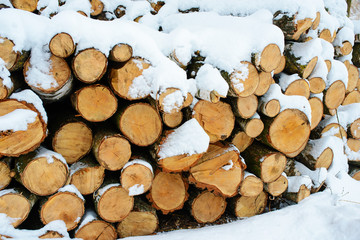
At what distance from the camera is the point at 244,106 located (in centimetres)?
230

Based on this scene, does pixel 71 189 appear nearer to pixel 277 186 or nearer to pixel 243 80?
pixel 243 80

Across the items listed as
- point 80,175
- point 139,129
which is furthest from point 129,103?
point 80,175

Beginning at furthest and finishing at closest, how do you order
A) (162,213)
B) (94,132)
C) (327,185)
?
(327,185) → (162,213) → (94,132)

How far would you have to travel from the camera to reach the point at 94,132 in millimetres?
2146

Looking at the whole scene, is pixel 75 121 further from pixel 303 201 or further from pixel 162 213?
pixel 303 201

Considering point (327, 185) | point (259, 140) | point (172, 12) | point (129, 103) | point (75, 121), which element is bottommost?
point (327, 185)

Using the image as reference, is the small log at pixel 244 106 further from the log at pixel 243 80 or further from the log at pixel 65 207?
the log at pixel 65 207

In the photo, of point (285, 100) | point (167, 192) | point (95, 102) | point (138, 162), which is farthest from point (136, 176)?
point (285, 100)

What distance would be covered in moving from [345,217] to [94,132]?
6.58 feet

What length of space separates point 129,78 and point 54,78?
0.51 m

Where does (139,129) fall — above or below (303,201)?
above

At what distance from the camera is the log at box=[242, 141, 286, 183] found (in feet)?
8.03

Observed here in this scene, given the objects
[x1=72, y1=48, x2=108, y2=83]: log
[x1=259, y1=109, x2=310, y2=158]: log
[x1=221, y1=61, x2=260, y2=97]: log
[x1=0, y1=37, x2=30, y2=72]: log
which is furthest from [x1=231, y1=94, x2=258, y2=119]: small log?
[x1=0, y1=37, x2=30, y2=72]: log

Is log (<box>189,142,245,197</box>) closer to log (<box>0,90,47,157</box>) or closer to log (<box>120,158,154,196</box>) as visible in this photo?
log (<box>120,158,154,196</box>)
